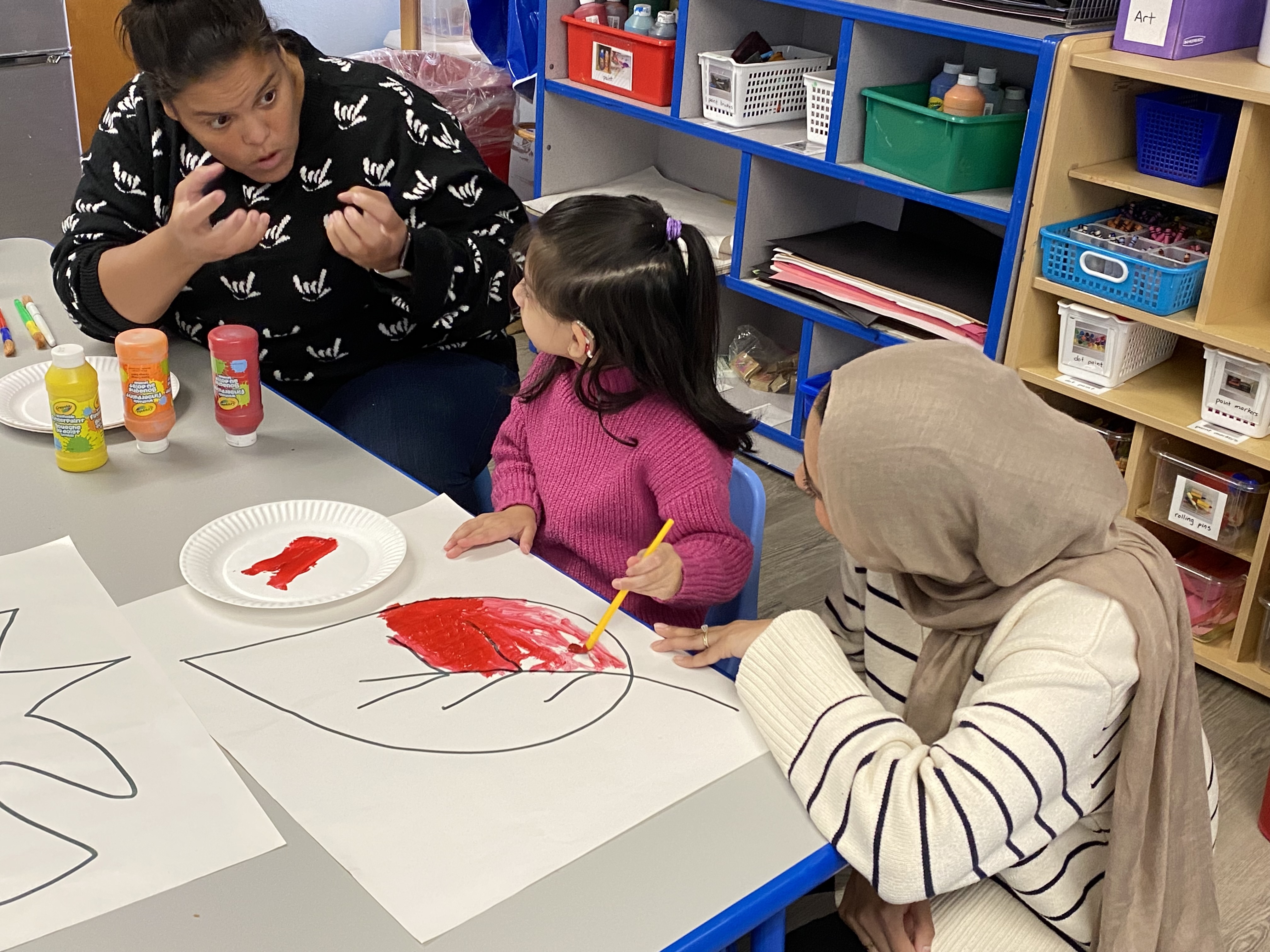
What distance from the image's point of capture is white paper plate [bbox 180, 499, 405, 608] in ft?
3.76

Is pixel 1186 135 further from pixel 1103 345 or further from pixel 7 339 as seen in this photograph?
pixel 7 339

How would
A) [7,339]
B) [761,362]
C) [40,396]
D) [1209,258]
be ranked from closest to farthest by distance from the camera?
[40,396]
[7,339]
[1209,258]
[761,362]

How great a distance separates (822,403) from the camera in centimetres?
102

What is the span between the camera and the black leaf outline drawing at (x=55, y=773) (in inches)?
32.8

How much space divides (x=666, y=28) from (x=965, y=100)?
776 mm

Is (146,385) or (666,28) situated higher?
A: (666,28)

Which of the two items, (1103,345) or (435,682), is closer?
(435,682)

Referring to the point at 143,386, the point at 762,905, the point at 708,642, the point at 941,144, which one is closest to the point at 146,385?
the point at 143,386

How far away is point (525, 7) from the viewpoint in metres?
3.32

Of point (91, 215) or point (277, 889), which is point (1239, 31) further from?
point (277, 889)

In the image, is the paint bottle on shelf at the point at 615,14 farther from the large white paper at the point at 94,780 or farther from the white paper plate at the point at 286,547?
the large white paper at the point at 94,780

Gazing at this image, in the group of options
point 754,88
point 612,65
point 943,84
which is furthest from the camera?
point 612,65

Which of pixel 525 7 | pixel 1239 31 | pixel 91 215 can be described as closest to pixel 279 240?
pixel 91 215

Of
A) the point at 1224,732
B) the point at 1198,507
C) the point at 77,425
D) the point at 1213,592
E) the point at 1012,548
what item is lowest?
the point at 1224,732
